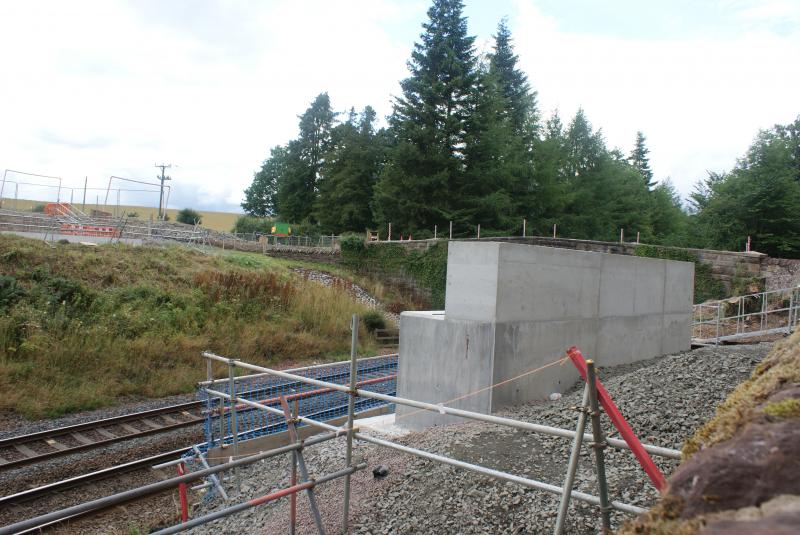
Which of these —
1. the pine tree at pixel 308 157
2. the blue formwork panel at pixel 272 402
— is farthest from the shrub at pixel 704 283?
the pine tree at pixel 308 157

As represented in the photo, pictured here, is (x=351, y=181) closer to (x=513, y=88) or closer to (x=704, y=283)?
(x=513, y=88)

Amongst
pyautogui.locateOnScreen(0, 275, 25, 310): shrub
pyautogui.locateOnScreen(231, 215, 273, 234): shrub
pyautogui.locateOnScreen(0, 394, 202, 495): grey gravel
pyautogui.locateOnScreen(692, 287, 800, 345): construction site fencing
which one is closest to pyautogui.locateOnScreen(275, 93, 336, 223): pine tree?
pyautogui.locateOnScreen(231, 215, 273, 234): shrub

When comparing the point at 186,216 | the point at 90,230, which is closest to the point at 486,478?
the point at 90,230

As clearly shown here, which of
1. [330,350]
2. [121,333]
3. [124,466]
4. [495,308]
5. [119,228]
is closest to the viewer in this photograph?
[495,308]

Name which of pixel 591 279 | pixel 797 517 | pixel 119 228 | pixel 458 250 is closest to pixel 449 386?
pixel 458 250

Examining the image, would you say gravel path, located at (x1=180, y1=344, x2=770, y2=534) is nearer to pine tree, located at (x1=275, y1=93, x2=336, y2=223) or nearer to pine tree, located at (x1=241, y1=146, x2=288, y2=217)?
pine tree, located at (x1=275, y1=93, x2=336, y2=223)

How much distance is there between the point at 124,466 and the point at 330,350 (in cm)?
1130

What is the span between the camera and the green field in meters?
31.6

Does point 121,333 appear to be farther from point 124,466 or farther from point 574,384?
point 574,384

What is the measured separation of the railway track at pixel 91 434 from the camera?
9.82 meters

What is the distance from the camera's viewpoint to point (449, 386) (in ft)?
29.0

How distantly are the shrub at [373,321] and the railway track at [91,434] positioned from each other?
10544 mm

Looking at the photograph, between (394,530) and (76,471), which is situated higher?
(394,530)

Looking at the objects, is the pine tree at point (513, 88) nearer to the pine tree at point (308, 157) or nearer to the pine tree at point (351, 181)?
the pine tree at point (351, 181)
